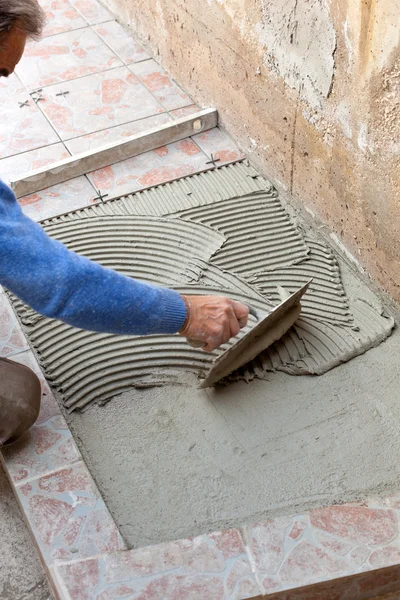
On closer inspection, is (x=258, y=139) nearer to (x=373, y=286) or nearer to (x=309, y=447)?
(x=373, y=286)

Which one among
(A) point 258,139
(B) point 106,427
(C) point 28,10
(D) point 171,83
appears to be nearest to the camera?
(C) point 28,10

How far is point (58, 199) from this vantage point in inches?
130

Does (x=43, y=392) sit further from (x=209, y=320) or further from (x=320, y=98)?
(x=320, y=98)

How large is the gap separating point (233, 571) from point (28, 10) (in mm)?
1517

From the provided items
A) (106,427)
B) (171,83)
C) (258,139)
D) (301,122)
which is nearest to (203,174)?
(258,139)

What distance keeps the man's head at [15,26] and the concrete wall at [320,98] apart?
3.50ft

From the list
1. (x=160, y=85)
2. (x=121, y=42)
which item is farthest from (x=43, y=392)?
(x=121, y=42)

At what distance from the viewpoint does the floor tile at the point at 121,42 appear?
424 cm

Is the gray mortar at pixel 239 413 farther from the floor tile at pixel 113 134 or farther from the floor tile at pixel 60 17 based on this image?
the floor tile at pixel 60 17

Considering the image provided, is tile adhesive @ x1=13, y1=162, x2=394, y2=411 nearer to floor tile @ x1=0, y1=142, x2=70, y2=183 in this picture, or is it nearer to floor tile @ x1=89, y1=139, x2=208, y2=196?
floor tile @ x1=89, y1=139, x2=208, y2=196

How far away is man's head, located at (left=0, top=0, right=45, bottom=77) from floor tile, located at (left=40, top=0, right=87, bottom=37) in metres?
2.70

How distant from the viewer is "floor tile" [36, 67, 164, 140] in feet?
12.4

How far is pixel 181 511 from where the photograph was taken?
7.11ft

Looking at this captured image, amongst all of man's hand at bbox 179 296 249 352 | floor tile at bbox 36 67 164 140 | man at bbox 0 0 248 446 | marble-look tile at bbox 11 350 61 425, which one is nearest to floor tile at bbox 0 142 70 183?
floor tile at bbox 36 67 164 140
